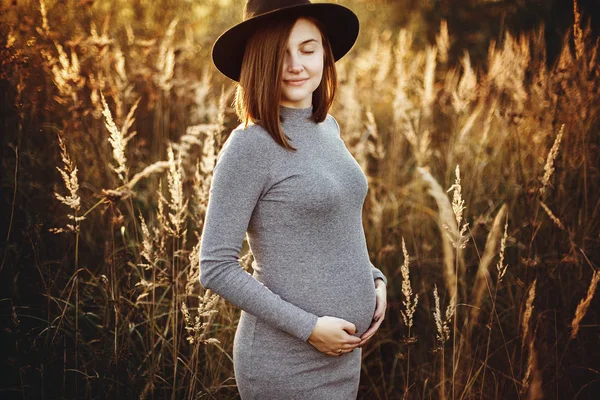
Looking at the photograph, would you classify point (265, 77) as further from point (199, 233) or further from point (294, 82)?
point (199, 233)

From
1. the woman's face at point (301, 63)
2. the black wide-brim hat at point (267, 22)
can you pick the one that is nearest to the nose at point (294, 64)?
the woman's face at point (301, 63)

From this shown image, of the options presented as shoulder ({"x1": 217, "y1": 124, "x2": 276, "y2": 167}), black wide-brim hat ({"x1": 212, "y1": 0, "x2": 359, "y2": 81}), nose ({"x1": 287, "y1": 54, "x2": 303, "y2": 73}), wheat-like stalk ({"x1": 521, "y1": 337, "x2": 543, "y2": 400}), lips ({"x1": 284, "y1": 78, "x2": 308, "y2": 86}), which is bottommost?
wheat-like stalk ({"x1": 521, "y1": 337, "x2": 543, "y2": 400})

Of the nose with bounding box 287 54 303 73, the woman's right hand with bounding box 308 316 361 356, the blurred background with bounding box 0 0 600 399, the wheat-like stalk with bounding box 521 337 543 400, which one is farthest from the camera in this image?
the blurred background with bounding box 0 0 600 399

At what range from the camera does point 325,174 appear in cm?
155

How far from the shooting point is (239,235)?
1473 millimetres

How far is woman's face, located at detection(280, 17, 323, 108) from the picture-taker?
1604mm

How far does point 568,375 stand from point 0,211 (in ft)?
9.17

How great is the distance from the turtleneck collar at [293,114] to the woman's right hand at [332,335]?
631 millimetres

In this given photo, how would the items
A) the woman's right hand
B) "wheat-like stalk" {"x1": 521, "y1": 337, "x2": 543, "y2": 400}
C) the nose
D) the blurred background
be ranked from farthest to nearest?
the blurred background < the nose < the woman's right hand < "wheat-like stalk" {"x1": 521, "y1": 337, "x2": 543, "y2": 400}

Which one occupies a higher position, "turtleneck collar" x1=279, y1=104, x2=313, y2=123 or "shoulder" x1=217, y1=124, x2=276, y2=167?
"turtleneck collar" x1=279, y1=104, x2=313, y2=123

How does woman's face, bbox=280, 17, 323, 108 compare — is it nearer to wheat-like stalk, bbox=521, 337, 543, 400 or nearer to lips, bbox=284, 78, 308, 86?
lips, bbox=284, 78, 308, 86

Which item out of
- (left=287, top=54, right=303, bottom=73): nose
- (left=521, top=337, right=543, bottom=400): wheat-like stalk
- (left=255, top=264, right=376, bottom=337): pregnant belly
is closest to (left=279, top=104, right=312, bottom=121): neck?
(left=287, top=54, right=303, bottom=73): nose

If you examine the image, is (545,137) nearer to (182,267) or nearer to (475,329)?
(475,329)

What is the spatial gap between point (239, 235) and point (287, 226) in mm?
145
